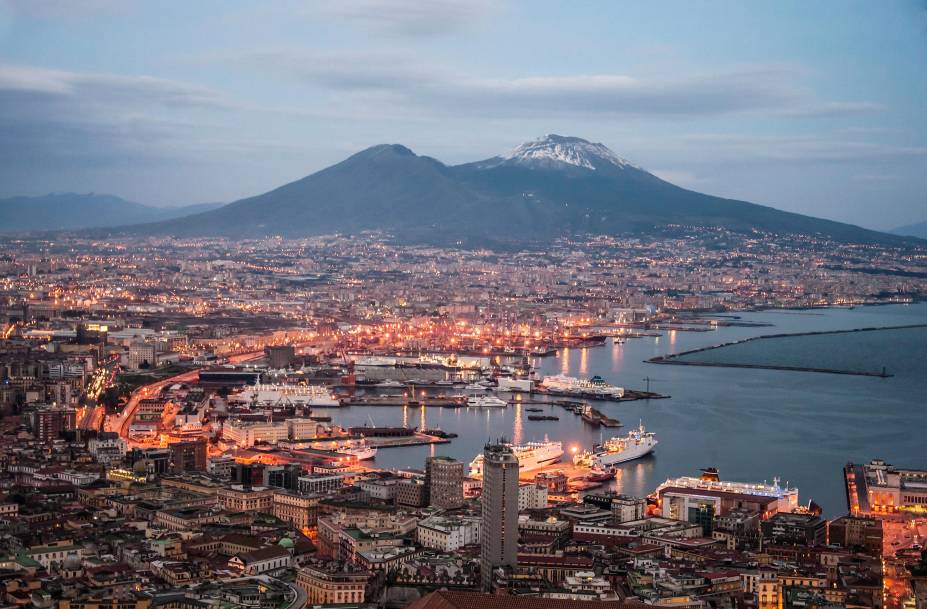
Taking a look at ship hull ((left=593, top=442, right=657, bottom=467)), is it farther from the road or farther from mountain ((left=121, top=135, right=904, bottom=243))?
mountain ((left=121, top=135, right=904, bottom=243))

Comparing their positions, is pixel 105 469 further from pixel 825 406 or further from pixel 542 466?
pixel 825 406

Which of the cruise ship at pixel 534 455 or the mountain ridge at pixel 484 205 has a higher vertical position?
the mountain ridge at pixel 484 205

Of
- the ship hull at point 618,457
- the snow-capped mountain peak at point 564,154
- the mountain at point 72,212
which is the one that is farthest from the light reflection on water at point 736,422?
the snow-capped mountain peak at point 564,154

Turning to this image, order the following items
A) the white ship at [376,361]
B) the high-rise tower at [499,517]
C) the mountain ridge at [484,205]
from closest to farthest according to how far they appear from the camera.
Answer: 1. the high-rise tower at [499,517]
2. the white ship at [376,361]
3. the mountain ridge at [484,205]

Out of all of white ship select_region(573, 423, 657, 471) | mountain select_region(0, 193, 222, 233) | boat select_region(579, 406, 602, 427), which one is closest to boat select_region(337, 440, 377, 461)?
white ship select_region(573, 423, 657, 471)

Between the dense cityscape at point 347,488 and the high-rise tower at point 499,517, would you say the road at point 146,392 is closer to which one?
the dense cityscape at point 347,488

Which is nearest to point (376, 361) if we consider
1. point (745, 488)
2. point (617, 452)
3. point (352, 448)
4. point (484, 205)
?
point (352, 448)

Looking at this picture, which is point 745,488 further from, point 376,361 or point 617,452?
point 376,361
